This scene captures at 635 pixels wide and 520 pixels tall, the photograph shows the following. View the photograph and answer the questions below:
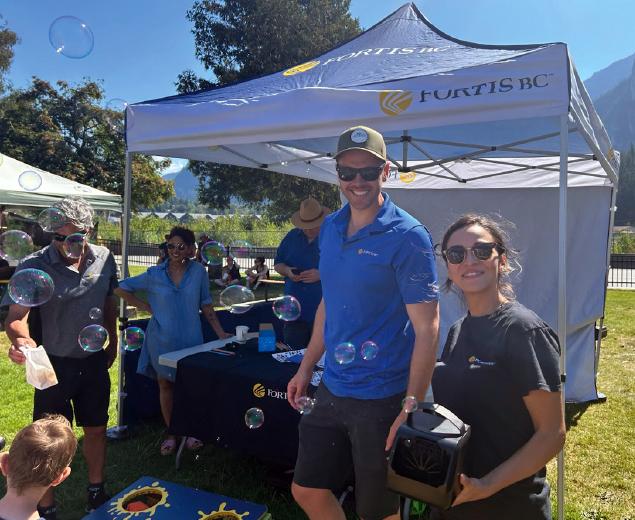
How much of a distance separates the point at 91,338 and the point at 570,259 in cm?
461

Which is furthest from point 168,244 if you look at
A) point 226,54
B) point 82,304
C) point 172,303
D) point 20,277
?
point 226,54

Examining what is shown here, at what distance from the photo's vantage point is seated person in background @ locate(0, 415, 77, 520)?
1681 millimetres

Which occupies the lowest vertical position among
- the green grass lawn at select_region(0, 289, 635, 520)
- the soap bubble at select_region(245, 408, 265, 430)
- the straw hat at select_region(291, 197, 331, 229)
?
the green grass lawn at select_region(0, 289, 635, 520)

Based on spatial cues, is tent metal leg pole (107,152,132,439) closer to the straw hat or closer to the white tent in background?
the straw hat

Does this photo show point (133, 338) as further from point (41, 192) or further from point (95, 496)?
point (41, 192)

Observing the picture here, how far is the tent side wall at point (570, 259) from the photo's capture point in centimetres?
498

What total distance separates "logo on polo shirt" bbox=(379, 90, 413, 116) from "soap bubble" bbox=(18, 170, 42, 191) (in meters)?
7.90

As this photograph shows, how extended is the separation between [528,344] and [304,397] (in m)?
1.10

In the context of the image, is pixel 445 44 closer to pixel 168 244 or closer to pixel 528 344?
pixel 168 244

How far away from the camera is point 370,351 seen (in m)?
1.80

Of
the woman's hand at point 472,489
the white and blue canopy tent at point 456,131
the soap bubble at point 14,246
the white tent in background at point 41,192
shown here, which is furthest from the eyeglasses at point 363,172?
the white tent in background at point 41,192

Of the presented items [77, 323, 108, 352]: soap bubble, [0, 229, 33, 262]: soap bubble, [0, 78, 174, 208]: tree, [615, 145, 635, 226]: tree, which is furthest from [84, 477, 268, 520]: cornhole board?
[615, 145, 635, 226]: tree

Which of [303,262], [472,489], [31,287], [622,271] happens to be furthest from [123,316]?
[622,271]

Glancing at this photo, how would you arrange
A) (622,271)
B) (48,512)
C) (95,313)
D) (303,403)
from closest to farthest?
(303,403), (48,512), (95,313), (622,271)
